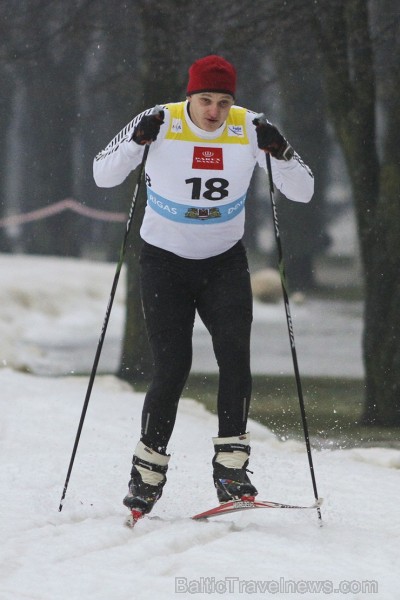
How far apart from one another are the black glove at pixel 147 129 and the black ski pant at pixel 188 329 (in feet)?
1.81

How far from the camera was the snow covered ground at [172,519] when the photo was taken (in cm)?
431

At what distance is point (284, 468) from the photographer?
7023 mm

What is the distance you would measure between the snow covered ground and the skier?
0.35 metres

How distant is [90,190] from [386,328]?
41.2 feet

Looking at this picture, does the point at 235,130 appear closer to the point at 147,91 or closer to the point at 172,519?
the point at 172,519

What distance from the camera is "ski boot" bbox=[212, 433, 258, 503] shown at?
17.1ft

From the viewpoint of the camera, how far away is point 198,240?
539cm

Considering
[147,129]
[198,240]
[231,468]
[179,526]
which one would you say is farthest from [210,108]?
[179,526]

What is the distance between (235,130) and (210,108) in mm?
217

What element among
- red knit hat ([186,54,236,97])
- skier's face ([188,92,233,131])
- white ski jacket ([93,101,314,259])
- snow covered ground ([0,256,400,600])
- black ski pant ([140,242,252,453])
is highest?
red knit hat ([186,54,236,97])

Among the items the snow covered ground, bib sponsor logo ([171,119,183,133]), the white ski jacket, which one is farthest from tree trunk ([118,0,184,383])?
bib sponsor logo ([171,119,183,133])

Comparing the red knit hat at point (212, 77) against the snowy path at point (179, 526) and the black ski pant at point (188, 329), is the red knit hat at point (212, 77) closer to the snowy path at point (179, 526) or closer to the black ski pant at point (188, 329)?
the black ski pant at point (188, 329)

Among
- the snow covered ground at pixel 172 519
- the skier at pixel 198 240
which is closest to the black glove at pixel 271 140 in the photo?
the skier at pixel 198 240

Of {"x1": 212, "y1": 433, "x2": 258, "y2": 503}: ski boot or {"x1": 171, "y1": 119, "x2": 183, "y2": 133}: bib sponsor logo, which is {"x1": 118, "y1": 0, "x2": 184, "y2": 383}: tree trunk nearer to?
{"x1": 171, "y1": 119, "x2": 183, "y2": 133}: bib sponsor logo
